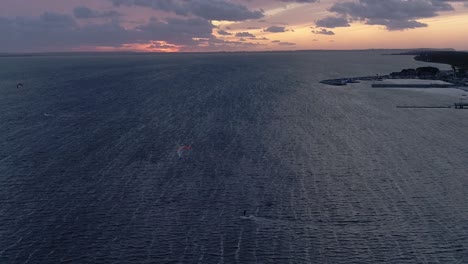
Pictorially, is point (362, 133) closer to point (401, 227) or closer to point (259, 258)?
point (401, 227)

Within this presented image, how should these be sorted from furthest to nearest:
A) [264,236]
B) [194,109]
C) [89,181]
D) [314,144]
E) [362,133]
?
[194,109] < [362,133] < [314,144] < [89,181] < [264,236]

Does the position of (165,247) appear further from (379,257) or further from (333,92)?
(333,92)

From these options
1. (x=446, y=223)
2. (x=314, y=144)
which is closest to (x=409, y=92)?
(x=314, y=144)

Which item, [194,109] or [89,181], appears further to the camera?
[194,109]

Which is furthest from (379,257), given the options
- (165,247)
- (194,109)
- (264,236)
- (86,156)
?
(194,109)

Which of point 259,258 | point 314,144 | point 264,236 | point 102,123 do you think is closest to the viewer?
point 259,258

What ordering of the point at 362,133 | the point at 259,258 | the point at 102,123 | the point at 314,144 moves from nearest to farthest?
the point at 259,258 → the point at 314,144 → the point at 362,133 → the point at 102,123
